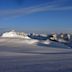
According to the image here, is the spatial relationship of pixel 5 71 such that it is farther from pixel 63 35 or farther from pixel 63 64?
pixel 63 35

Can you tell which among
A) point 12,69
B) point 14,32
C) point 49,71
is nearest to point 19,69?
point 12,69

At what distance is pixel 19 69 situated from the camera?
19.1ft

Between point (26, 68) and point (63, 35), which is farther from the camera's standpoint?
point (63, 35)

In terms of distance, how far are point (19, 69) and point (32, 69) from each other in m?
0.31

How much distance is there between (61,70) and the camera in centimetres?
560

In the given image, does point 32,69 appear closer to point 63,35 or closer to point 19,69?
point 19,69

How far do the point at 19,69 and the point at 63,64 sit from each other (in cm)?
123

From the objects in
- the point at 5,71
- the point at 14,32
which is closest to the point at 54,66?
the point at 5,71

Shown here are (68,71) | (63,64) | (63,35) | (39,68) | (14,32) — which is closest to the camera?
(68,71)

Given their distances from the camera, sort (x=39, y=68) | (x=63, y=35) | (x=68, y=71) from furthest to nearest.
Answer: (x=63, y=35), (x=39, y=68), (x=68, y=71)

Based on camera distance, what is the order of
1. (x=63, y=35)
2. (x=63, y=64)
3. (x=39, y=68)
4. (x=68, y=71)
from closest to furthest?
(x=68, y=71) < (x=39, y=68) < (x=63, y=64) < (x=63, y=35)

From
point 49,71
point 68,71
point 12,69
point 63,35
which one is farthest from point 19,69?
point 63,35

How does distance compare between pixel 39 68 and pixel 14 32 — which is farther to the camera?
pixel 14 32

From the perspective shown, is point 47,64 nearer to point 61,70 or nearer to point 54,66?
point 54,66
